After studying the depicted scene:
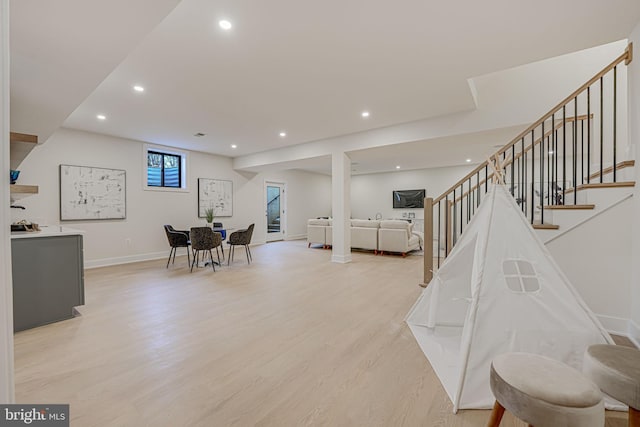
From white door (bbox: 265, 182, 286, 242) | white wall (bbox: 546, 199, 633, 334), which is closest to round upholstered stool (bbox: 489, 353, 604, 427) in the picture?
white wall (bbox: 546, 199, 633, 334)

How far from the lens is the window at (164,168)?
6363mm

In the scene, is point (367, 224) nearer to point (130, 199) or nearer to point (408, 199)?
point (408, 199)

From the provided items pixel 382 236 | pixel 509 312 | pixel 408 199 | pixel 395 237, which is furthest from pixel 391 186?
pixel 509 312

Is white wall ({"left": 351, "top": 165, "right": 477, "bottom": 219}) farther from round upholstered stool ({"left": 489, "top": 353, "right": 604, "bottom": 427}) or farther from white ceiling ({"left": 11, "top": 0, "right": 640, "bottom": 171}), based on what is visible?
round upholstered stool ({"left": 489, "top": 353, "right": 604, "bottom": 427})

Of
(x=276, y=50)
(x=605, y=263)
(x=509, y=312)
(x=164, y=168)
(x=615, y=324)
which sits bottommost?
(x=615, y=324)

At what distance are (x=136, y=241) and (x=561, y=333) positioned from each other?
7.00 metres

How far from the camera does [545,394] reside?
114 centimetres

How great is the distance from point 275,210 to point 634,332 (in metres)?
8.54

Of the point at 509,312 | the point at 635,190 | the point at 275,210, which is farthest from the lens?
the point at 275,210

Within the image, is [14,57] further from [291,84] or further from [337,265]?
[337,265]

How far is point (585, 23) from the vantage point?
7.74 ft

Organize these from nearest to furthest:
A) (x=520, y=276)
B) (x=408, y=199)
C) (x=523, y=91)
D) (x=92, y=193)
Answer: (x=520, y=276)
(x=523, y=91)
(x=92, y=193)
(x=408, y=199)

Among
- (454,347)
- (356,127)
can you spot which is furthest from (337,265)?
(454,347)

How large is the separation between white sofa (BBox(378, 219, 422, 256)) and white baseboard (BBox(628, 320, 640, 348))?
4.12 m
